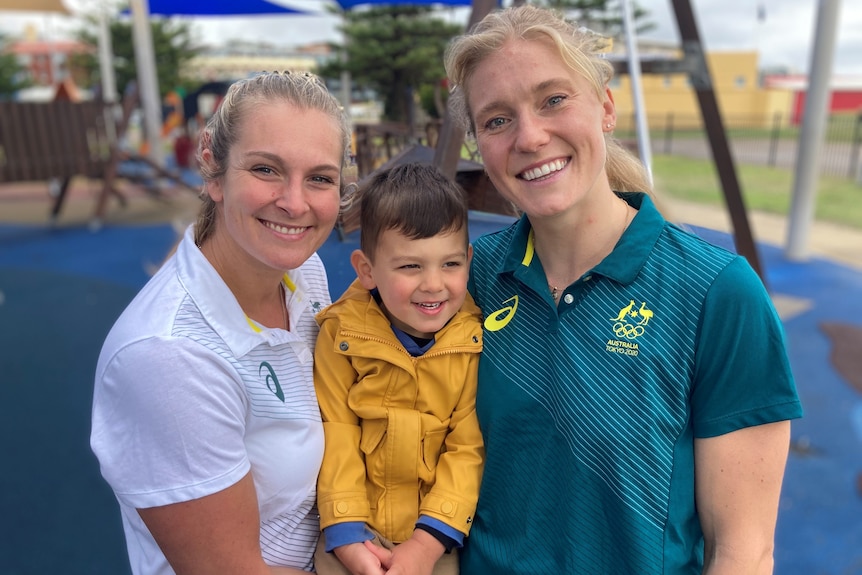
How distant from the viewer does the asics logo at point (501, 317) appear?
1544mm

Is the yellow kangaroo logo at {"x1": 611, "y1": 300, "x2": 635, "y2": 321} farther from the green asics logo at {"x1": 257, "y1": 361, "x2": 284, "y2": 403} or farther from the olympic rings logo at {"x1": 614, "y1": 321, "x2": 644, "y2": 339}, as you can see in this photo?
the green asics logo at {"x1": 257, "y1": 361, "x2": 284, "y2": 403}

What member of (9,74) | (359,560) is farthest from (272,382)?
(9,74)

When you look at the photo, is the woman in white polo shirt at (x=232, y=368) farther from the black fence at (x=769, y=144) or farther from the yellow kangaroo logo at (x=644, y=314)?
the black fence at (x=769, y=144)

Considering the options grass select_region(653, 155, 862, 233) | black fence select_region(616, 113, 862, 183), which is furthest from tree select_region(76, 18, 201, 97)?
grass select_region(653, 155, 862, 233)

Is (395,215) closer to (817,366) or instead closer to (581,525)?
(581,525)

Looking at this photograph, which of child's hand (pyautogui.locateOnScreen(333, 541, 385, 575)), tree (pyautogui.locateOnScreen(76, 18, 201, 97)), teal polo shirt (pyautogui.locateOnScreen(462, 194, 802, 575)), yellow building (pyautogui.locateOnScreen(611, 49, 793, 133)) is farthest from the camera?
yellow building (pyautogui.locateOnScreen(611, 49, 793, 133))

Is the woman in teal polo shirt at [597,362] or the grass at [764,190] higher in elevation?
the woman in teal polo shirt at [597,362]

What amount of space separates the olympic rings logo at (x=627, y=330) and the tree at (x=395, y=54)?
2.31m

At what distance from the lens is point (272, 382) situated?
1437 millimetres

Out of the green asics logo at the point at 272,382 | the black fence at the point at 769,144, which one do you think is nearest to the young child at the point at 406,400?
the green asics logo at the point at 272,382

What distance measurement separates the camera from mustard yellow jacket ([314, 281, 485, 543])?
1.51 metres

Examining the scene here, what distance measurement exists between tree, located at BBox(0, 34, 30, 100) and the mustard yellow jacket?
3255 cm

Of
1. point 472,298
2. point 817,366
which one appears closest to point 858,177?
point 817,366

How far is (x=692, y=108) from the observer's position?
121 ft
